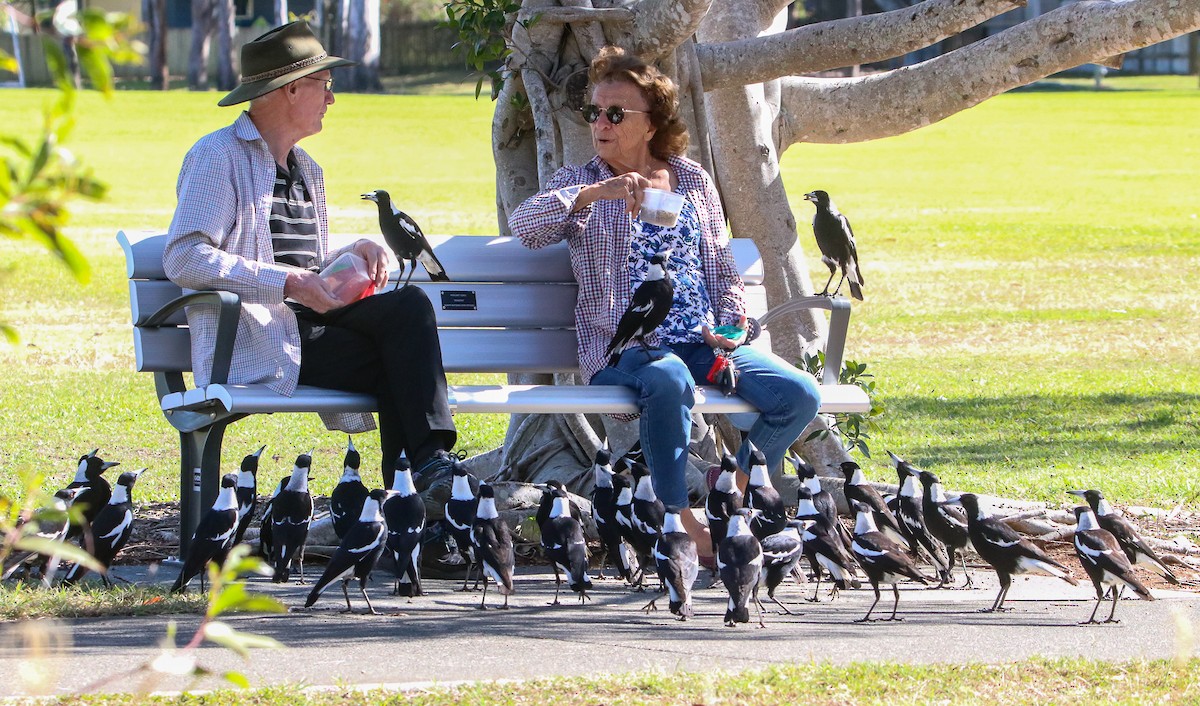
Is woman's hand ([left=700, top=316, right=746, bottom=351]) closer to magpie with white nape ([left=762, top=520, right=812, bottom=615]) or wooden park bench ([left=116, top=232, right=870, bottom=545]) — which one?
wooden park bench ([left=116, top=232, right=870, bottom=545])

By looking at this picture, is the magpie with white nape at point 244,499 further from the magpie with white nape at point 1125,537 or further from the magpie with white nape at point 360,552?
the magpie with white nape at point 1125,537

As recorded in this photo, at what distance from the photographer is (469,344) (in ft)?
21.4

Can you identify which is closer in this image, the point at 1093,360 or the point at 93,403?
the point at 93,403

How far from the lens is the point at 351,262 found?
18.5 ft

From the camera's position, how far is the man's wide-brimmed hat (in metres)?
5.82

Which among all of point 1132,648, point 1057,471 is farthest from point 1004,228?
point 1132,648

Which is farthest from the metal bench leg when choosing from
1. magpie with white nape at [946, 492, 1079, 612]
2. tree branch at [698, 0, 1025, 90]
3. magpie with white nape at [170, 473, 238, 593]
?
tree branch at [698, 0, 1025, 90]

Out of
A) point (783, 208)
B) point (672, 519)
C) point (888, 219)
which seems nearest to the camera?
point (672, 519)

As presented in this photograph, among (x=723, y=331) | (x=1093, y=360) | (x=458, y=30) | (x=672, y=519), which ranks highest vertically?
(x=458, y=30)

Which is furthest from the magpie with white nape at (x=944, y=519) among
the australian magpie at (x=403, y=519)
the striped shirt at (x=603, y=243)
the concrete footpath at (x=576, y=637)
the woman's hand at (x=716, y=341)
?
the australian magpie at (x=403, y=519)

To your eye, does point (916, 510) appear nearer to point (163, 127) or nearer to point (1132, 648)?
point (1132, 648)

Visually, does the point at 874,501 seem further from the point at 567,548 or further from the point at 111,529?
the point at 111,529

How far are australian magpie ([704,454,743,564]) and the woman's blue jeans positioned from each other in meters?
0.11

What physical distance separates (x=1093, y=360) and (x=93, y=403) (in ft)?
25.7
